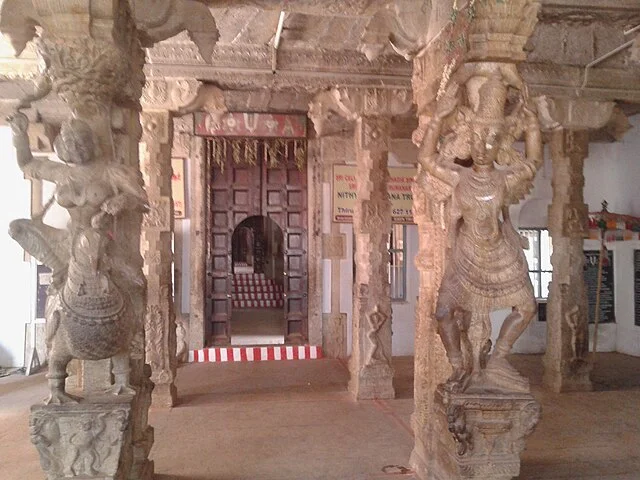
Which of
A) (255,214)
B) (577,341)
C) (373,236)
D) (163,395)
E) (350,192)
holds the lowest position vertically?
(163,395)

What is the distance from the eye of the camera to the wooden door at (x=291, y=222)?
1001 cm

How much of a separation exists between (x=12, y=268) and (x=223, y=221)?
3.45 metres

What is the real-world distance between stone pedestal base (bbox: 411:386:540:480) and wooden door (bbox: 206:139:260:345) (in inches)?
264

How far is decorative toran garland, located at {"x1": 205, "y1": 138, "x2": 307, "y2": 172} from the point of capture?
9.60m

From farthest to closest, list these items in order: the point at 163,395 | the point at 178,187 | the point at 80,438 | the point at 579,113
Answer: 1. the point at 178,187
2. the point at 579,113
3. the point at 163,395
4. the point at 80,438

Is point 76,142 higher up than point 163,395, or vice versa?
point 76,142

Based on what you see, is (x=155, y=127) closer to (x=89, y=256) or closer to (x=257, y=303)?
(x=89, y=256)

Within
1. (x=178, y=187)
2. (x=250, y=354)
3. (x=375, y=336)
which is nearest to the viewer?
(x=375, y=336)

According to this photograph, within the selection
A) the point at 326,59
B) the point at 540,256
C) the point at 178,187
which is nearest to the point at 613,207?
the point at 540,256

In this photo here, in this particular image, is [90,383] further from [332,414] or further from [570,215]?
[570,215]

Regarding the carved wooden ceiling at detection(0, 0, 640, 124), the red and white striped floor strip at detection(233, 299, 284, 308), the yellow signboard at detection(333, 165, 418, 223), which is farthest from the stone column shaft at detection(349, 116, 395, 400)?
the red and white striped floor strip at detection(233, 299, 284, 308)

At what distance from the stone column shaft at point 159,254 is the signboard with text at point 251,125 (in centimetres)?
212

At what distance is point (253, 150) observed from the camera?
31.7 ft

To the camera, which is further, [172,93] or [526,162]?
[172,93]
